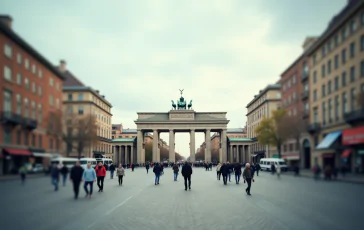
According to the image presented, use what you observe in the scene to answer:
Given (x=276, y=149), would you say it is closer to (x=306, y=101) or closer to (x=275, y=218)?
(x=306, y=101)

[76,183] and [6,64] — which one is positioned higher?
[6,64]

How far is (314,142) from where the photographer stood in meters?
7.59

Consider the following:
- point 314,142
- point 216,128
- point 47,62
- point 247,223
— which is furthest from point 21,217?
point 216,128

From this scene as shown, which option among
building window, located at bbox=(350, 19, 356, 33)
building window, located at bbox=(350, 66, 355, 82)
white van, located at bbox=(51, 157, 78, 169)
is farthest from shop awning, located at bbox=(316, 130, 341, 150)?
white van, located at bbox=(51, 157, 78, 169)

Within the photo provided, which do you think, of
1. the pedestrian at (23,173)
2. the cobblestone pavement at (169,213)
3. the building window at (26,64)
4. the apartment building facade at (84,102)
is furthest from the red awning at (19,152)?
the building window at (26,64)

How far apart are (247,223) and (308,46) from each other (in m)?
9.80

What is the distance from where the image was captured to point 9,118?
6.66 m

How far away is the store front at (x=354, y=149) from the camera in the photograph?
231 inches

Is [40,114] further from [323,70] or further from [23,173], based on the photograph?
[323,70]

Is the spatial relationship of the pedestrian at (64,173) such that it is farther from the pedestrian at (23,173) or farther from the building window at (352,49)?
the building window at (352,49)

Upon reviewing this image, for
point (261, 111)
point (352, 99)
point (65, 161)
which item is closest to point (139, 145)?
point (261, 111)

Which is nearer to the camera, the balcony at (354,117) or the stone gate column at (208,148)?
the balcony at (354,117)

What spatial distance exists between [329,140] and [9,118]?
5.59 m

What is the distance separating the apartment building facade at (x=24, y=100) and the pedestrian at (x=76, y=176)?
766 mm
